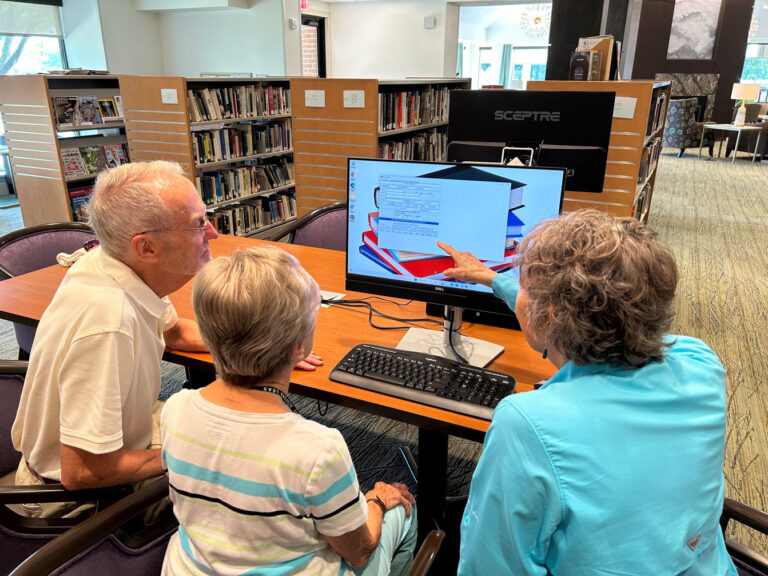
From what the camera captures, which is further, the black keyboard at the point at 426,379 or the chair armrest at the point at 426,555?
the black keyboard at the point at 426,379

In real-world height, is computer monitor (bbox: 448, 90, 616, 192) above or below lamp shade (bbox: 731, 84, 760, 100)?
below

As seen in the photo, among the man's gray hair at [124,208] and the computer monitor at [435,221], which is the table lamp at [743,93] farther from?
the man's gray hair at [124,208]

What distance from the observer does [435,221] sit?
1422 mm

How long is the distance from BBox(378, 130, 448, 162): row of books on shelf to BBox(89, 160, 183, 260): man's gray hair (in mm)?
3626

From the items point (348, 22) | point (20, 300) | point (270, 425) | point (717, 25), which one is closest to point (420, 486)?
point (270, 425)

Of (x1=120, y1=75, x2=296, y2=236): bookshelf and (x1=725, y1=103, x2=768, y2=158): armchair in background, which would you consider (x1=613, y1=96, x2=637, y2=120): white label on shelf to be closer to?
(x1=120, y1=75, x2=296, y2=236): bookshelf

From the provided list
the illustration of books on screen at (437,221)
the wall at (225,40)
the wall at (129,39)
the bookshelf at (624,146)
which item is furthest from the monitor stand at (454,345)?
the wall at (129,39)

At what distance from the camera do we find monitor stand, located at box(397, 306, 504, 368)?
1.48m

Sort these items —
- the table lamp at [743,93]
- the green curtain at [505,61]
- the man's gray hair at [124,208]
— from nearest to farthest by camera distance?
1. the man's gray hair at [124,208]
2. the table lamp at [743,93]
3. the green curtain at [505,61]

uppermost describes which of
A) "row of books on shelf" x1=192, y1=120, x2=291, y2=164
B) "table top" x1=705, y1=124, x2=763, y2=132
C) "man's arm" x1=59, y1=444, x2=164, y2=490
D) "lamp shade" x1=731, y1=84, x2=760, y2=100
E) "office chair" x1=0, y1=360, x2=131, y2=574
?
"lamp shade" x1=731, y1=84, x2=760, y2=100

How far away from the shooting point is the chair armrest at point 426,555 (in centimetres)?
100

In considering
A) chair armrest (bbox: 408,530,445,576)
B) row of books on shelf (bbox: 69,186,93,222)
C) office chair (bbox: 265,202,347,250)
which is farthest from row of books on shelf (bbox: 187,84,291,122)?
chair armrest (bbox: 408,530,445,576)

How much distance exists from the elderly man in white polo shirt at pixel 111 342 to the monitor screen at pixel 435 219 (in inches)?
17.3

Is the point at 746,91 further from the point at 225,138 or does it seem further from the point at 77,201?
the point at 77,201
